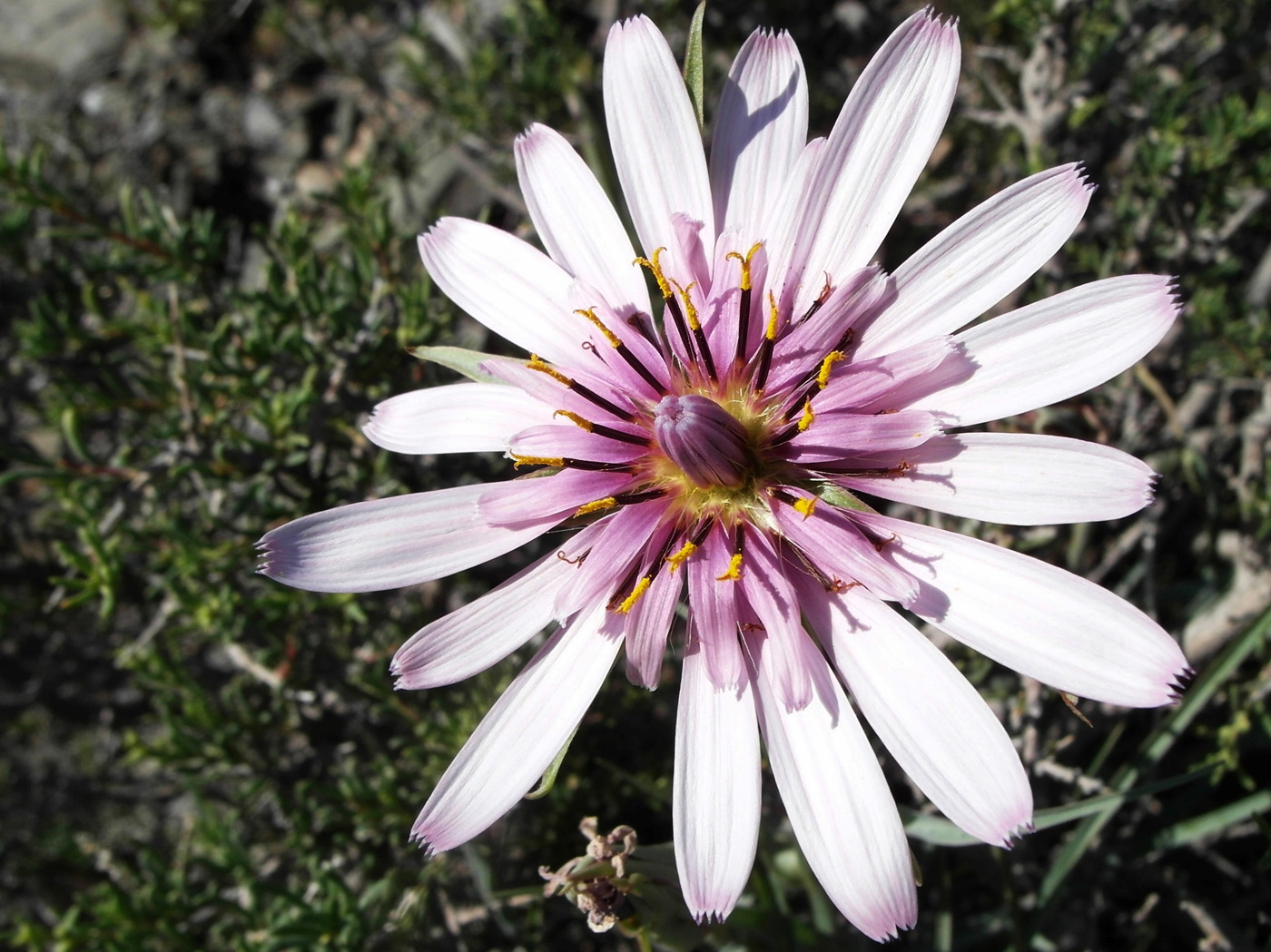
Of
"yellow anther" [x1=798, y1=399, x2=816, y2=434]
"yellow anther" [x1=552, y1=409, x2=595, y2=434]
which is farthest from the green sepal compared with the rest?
"yellow anther" [x1=552, y1=409, x2=595, y2=434]

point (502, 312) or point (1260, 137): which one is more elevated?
point (502, 312)

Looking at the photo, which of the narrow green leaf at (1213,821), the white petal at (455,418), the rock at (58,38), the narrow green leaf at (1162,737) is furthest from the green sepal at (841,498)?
the rock at (58,38)

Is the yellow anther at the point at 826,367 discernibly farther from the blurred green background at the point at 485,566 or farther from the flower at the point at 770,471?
the blurred green background at the point at 485,566

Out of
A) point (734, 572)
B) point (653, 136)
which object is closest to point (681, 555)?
point (734, 572)

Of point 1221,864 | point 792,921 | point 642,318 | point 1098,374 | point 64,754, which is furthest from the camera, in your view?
point 64,754

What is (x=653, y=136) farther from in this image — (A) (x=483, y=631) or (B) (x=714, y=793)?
(B) (x=714, y=793)

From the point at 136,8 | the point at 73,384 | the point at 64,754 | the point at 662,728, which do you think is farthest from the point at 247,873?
the point at 136,8

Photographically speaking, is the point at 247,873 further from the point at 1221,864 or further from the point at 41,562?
Answer: the point at 1221,864

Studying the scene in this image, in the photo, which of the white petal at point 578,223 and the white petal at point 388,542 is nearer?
the white petal at point 388,542
